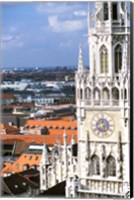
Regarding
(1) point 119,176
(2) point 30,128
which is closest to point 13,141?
(2) point 30,128

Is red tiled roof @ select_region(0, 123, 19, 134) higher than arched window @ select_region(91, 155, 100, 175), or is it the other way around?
red tiled roof @ select_region(0, 123, 19, 134)

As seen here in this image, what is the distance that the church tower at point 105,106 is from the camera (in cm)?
1186

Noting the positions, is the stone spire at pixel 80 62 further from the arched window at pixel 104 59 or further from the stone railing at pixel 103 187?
the stone railing at pixel 103 187

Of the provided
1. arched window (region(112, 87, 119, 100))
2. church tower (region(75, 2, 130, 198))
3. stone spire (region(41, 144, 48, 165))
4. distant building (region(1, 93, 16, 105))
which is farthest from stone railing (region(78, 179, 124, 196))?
distant building (region(1, 93, 16, 105))

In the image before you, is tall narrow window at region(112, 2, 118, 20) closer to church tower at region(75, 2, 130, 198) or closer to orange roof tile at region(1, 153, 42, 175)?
church tower at region(75, 2, 130, 198)

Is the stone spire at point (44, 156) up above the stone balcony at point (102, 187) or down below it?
above

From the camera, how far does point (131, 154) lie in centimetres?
1187

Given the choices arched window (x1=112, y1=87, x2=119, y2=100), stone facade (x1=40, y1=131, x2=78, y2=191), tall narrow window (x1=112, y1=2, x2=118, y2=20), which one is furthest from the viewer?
stone facade (x1=40, y1=131, x2=78, y2=191)

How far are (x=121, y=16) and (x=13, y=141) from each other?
1.40 m

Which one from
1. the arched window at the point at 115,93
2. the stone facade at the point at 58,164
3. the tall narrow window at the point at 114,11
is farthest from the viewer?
the stone facade at the point at 58,164

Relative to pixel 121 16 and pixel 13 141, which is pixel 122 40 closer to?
pixel 121 16

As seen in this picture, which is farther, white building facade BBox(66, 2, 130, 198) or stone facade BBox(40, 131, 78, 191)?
stone facade BBox(40, 131, 78, 191)

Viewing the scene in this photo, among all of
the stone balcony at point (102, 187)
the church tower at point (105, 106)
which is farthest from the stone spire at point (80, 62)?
the stone balcony at point (102, 187)

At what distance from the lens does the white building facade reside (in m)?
11.9
